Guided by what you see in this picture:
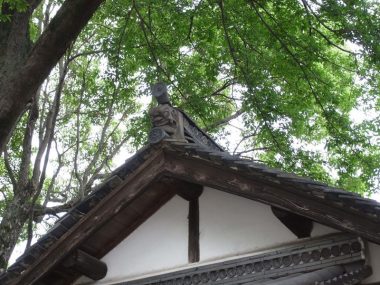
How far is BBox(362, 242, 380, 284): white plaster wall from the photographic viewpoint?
4.89 meters

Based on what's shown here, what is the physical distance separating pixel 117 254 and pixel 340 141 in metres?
5.53

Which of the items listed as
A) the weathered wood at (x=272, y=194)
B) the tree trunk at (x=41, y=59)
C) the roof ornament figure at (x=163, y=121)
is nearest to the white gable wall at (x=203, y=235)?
the weathered wood at (x=272, y=194)

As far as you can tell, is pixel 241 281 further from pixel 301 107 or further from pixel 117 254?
pixel 301 107

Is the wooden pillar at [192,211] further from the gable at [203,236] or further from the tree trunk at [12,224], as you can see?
the tree trunk at [12,224]

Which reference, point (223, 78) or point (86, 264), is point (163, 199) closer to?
point (86, 264)

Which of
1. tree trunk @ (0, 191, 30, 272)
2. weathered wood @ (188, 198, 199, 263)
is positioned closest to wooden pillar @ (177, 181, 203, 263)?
weathered wood @ (188, 198, 199, 263)

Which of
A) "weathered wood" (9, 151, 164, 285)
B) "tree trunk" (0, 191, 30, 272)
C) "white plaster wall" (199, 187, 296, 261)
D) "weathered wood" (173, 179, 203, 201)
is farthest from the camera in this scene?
"tree trunk" (0, 191, 30, 272)

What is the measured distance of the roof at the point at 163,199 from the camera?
4.64 metres

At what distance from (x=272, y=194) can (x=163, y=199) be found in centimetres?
179

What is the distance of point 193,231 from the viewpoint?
6.08m

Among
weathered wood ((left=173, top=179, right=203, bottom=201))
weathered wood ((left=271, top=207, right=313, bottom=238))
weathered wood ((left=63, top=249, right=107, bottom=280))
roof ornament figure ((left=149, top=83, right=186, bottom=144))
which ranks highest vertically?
roof ornament figure ((left=149, top=83, right=186, bottom=144))

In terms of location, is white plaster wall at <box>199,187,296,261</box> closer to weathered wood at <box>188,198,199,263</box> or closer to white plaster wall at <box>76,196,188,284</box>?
weathered wood at <box>188,198,199,263</box>

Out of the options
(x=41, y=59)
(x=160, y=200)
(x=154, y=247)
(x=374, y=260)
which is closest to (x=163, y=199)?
(x=160, y=200)

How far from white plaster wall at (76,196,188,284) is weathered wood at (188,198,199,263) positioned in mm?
81
